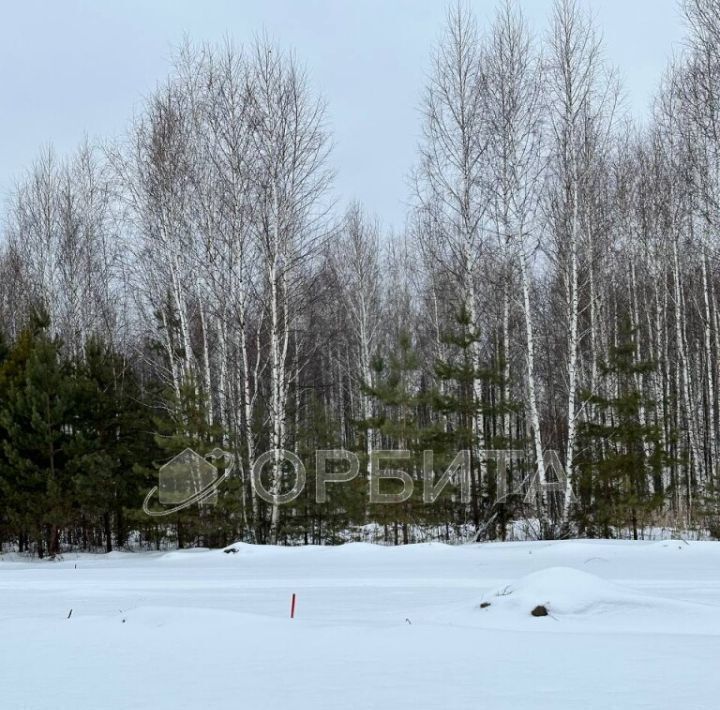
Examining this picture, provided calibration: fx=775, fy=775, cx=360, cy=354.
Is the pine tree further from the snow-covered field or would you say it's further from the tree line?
the snow-covered field

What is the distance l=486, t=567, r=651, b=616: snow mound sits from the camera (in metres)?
5.66

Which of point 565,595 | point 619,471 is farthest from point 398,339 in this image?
Result: point 565,595

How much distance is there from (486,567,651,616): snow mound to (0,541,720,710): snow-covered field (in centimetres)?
1

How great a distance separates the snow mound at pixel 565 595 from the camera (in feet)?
18.6

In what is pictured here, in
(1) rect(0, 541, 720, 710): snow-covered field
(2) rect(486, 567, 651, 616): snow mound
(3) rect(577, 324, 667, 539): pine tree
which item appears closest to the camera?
(1) rect(0, 541, 720, 710): snow-covered field

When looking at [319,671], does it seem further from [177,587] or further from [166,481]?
[166,481]

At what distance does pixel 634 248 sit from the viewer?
66.8 ft

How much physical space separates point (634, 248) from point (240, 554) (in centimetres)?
1335

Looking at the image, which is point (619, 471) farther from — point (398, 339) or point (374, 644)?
point (374, 644)

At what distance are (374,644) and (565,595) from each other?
1.69 meters

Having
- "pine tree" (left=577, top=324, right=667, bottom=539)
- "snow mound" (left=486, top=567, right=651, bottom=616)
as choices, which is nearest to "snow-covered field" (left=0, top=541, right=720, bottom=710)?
"snow mound" (left=486, top=567, right=651, bottom=616)

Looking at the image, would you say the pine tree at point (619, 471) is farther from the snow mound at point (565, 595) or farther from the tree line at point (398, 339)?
the snow mound at point (565, 595)

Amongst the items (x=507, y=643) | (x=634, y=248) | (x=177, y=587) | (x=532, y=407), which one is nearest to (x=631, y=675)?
(x=507, y=643)

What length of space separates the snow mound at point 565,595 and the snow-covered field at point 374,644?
1 centimetres
